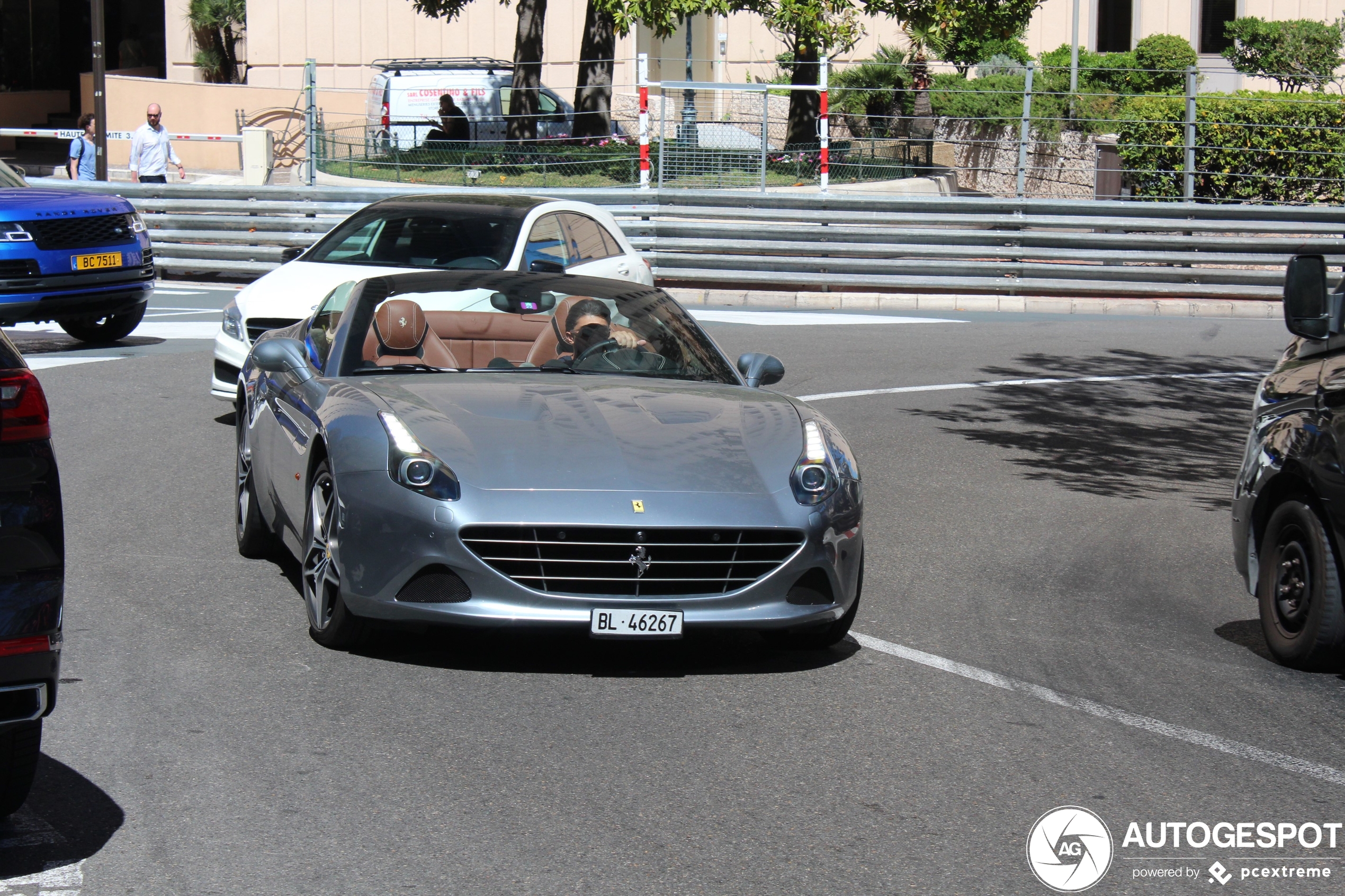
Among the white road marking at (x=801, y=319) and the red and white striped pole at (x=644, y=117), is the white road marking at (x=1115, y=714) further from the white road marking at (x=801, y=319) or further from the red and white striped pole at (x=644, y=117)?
the red and white striped pole at (x=644, y=117)

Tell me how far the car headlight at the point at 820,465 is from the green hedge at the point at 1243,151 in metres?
15.3

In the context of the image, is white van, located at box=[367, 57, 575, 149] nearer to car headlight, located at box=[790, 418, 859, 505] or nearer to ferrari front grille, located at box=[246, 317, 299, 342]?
ferrari front grille, located at box=[246, 317, 299, 342]

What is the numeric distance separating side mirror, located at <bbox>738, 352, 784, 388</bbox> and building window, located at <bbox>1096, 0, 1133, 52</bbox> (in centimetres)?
4555

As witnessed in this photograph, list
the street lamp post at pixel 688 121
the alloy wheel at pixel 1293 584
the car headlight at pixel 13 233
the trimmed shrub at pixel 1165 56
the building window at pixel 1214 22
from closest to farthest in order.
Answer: the alloy wheel at pixel 1293 584 < the car headlight at pixel 13 233 < the street lamp post at pixel 688 121 < the trimmed shrub at pixel 1165 56 < the building window at pixel 1214 22

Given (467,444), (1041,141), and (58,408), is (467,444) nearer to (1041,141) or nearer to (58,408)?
(58,408)

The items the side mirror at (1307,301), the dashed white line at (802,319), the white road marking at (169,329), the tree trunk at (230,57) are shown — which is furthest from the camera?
the tree trunk at (230,57)

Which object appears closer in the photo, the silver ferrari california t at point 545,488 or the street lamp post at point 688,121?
the silver ferrari california t at point 545,488

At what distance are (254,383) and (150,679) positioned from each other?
2.23 meters

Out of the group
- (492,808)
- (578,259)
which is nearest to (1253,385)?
(578,259)

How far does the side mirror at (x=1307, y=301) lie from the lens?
5945 mm

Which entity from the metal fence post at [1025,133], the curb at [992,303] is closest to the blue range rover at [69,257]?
the curb at [992,303]

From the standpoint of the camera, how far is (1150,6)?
158ft

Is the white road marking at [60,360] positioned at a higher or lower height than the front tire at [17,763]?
higher

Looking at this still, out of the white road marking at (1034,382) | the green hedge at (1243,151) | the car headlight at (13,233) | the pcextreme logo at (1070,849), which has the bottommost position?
the pcextreme logo at (1070,849)
